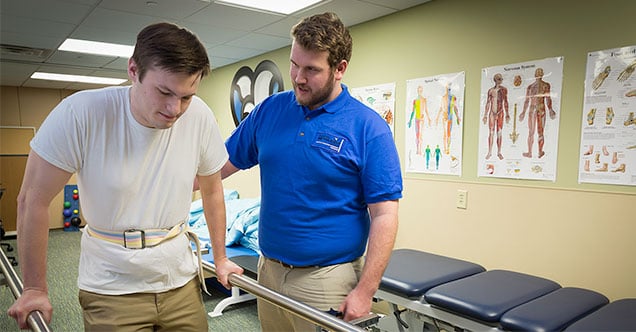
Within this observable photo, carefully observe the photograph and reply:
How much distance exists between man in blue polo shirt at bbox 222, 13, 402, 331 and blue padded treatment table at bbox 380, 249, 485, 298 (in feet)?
2.32

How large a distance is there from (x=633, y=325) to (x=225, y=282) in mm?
1523

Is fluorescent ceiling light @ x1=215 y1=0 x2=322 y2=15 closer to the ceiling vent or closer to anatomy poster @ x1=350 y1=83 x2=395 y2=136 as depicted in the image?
anatomy poster @ x1=350 y1=83 x2=395 y2=136

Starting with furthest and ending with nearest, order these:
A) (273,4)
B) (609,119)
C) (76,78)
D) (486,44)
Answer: (76,78) → (273,4) → (486,44) → (609,119)

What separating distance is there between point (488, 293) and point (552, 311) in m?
0.26

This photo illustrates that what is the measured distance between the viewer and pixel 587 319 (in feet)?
5.60

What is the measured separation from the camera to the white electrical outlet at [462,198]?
8.98 feet

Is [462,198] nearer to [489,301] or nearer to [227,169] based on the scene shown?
[489,301]

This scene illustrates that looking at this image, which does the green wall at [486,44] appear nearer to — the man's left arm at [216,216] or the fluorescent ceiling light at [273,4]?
the fluorescent ceiling light at [273,4]

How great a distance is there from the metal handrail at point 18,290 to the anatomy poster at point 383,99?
2453 mm

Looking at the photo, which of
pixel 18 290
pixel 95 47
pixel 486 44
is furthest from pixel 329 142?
pixel 95 47

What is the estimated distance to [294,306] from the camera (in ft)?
3.79

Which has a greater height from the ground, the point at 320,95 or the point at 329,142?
the point at 320,95

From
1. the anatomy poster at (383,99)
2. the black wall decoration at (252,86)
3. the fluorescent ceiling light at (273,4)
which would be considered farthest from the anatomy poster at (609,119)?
the black wall decoration at (252,86)

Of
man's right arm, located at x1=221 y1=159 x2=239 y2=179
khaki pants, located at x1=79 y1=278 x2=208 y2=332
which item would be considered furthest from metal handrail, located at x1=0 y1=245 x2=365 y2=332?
man's right arm, located at x1=221 y1=159 x2=239 y2=179
